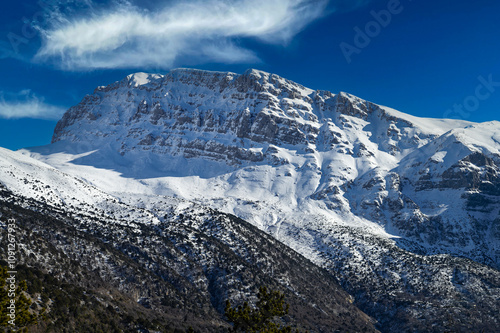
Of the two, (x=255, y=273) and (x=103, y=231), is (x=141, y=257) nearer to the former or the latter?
(x=103, y=231)

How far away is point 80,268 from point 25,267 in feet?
82.5

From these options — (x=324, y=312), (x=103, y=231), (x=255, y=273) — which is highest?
(x=103, y=231)

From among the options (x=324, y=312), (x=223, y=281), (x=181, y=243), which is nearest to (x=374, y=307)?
(x=324, y=312)

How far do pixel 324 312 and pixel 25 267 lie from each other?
398 feet

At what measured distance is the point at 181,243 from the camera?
185375 millimetres

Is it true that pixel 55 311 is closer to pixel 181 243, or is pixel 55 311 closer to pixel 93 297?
pixel 93 297

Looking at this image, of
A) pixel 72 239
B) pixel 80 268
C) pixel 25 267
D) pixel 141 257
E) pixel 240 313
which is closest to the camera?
pixel 240 313

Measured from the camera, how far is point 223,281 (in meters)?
168

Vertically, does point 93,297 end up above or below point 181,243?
below

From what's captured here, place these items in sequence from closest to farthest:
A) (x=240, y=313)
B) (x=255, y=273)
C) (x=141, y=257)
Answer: (x=240, y=313) → (x=141, y=257) → (x=255, y=273)

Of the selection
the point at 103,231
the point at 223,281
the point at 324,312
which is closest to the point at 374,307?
the point at 324,312

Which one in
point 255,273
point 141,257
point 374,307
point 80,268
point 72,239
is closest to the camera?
point 80,268

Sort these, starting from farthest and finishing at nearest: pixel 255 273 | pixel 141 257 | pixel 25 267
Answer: pixel 255 273, pixel 141 257, pixel 25 267

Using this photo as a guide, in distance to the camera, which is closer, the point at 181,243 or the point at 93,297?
the point at 93,297
